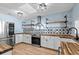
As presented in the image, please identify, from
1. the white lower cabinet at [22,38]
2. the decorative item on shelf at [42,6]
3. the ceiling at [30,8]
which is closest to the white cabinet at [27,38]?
the white lower cabinet at [22,38]

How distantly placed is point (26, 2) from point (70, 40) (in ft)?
2.31

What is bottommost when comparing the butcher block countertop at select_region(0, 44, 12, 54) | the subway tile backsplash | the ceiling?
the butcher block countertop at select_region(0, 44, 12, 54)

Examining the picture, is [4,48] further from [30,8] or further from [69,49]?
[69,49]

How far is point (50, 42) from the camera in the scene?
960 mm

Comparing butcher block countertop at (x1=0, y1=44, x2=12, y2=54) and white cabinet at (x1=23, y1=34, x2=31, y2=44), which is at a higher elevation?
white cabinet at (x1=23, y1=34, x2=31, y2=44)

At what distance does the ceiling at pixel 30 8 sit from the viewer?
829mm

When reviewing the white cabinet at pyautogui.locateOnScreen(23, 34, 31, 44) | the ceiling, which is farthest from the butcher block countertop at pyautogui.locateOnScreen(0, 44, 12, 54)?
the ceiling

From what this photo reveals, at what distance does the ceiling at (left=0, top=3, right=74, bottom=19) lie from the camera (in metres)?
0.83

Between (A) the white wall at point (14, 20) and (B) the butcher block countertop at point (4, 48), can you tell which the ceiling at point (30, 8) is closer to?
(A) the white wall at point (14, 20)

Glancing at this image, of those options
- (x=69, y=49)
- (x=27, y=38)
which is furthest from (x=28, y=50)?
(x=69, y=49)

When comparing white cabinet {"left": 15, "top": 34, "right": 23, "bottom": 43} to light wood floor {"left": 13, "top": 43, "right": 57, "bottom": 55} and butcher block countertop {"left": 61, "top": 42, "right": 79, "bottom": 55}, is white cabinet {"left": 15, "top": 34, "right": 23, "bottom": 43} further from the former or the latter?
butcher block countertop {"left": 61, "top": 42, "right": 79, "bottom": 55}

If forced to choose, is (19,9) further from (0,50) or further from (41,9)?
(0,50)

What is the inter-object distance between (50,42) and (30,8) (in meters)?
0.50

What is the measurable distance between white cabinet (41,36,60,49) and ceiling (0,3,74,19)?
0.31 metres
